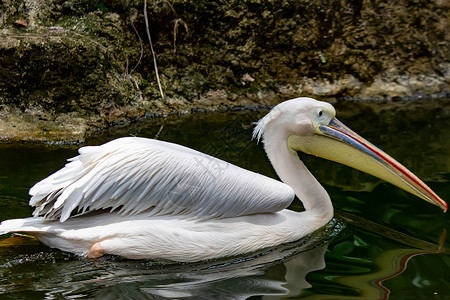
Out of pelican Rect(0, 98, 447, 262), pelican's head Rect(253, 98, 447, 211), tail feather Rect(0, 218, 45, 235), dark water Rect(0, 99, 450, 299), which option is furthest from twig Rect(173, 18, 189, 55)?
tail feather Rect(0, 218, 45, 235)

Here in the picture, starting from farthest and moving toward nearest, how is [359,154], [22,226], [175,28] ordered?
[175,28]
[359,154]
[22,226]

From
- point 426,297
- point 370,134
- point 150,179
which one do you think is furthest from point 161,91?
point 426,297

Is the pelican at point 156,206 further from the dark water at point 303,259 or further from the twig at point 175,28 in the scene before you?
the twig at point 175,28

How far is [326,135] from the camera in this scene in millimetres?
3711

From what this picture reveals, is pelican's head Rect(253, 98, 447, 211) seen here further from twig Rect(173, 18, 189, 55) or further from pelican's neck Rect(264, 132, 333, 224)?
twig Rect(173, 18, 189, 55)

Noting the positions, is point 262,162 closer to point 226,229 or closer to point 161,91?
point 226,229

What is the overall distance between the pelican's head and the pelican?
0.65 ft

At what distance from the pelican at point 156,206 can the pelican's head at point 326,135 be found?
0.20 metres

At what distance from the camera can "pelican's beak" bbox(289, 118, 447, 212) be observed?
11.7 feet

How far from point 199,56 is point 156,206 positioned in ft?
13.1

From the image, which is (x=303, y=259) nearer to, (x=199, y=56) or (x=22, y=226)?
(x=22, y=226)

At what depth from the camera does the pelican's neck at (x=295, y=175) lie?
3.69 meters

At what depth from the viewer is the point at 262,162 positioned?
16.0 ft

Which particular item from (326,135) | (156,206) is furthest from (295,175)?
(156,206)
